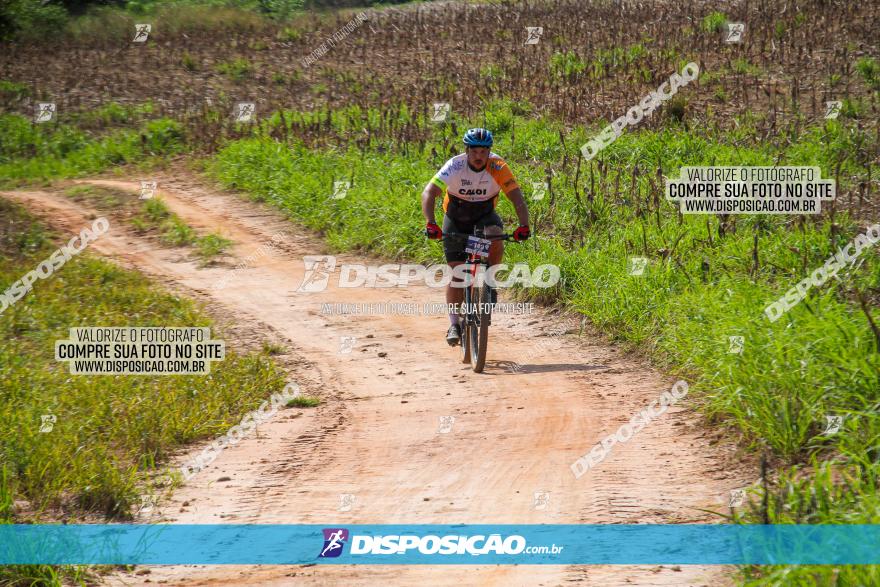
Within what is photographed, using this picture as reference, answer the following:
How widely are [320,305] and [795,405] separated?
703cm

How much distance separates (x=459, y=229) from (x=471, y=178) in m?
0.59

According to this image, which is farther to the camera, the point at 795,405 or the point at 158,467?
the point at 158,467

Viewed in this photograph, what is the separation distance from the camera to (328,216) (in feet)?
50.0

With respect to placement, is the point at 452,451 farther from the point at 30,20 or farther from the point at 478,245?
the point at 30,20

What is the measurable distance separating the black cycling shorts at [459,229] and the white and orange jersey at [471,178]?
309 millimetres

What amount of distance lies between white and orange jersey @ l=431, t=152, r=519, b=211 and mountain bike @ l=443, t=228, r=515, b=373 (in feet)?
1.51

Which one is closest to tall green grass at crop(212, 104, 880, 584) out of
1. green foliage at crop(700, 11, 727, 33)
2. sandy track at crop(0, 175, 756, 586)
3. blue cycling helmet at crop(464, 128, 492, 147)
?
sandy track at crop(0, 175, 756, 586)

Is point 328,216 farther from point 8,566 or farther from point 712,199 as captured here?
point 8,566

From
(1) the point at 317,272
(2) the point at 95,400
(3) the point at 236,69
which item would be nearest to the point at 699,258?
(1) the point at 317,272

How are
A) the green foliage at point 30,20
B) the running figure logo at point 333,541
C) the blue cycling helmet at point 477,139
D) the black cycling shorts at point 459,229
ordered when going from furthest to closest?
1. the green foliage at point 30,20
2. the black cycling shorts at point 459,229
3. the blue cycling helmet at point 477,139
4. the running figure logo at point 333,541

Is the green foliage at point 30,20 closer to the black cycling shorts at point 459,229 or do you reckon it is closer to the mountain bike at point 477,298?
the black cycling shorts at point 459,229

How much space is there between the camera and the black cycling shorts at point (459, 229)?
30.6 ft

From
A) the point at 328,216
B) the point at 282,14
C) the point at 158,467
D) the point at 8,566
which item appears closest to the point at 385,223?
the point at 328,216

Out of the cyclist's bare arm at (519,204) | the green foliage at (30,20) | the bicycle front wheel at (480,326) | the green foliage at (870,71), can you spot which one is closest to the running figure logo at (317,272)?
the bicycle front wheel at (480,326)
